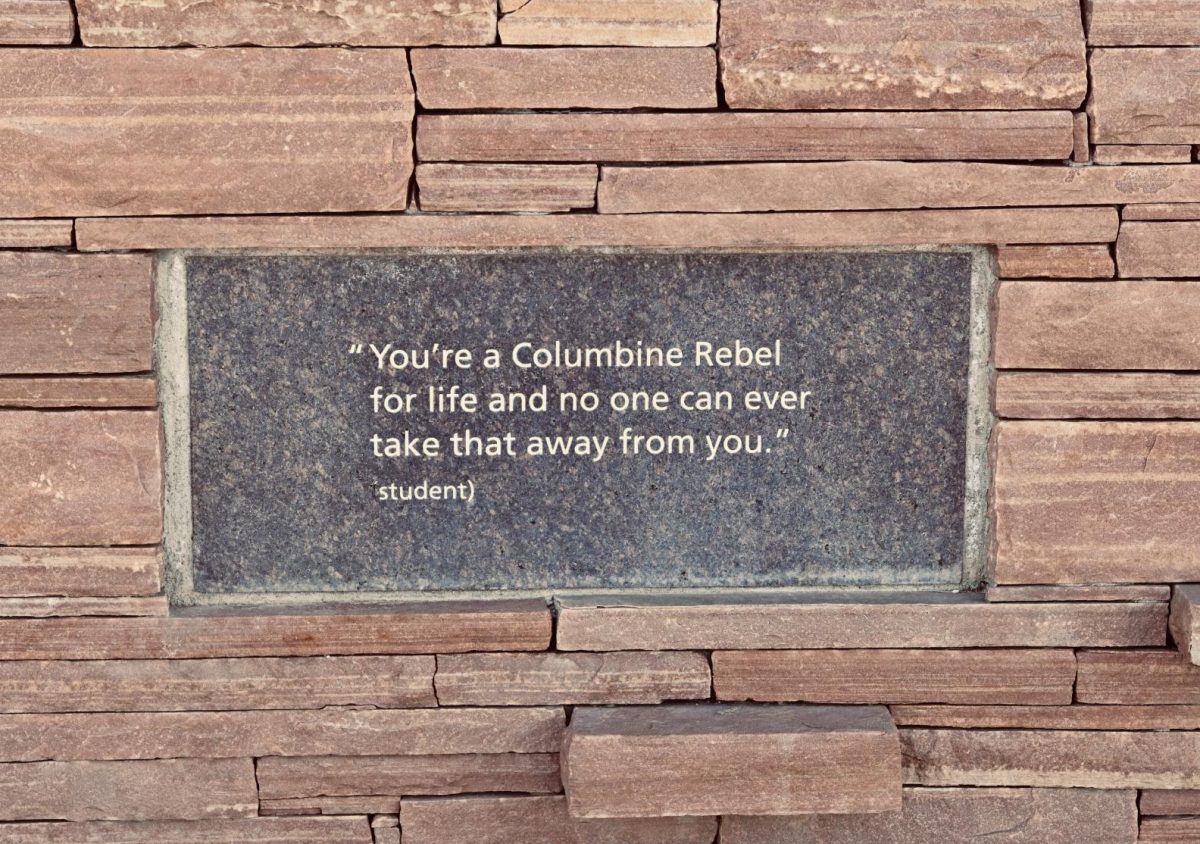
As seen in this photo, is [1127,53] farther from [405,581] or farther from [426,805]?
[426,805]

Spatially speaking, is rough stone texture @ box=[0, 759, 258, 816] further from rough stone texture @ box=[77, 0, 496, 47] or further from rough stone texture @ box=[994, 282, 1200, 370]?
rough stone texture @ box=[994, 282, 1200, 370]

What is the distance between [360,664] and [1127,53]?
1795 mm

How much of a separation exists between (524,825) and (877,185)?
4.51 feet

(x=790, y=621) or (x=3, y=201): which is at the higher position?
(x=3, y=201)

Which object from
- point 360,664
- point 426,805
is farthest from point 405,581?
point 426,805

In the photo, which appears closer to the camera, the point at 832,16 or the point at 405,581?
the point at 832,16

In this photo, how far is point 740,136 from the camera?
7.24 ft

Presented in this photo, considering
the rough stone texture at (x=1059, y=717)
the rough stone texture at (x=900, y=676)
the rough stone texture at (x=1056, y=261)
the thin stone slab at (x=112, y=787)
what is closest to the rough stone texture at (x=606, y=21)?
the rough stone texture at (x=1056, y=261)

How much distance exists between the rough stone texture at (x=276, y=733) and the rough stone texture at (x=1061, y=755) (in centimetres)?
75

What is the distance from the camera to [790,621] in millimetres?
2318

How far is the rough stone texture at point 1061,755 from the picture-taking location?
234cm

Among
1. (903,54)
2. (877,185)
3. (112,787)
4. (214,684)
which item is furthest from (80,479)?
(903,54)

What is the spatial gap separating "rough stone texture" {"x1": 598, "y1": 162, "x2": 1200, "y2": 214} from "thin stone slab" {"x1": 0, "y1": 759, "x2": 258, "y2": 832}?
1301 mm

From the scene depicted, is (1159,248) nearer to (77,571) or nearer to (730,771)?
(730,771)
